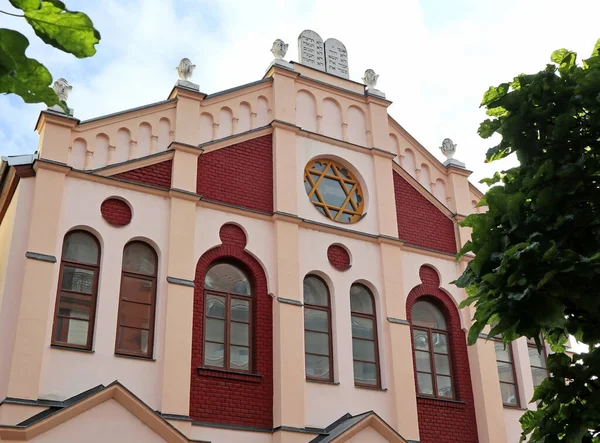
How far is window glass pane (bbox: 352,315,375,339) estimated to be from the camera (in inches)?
622

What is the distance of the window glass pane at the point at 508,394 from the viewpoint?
56.2ft

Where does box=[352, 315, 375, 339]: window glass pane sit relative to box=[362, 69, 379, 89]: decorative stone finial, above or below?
below

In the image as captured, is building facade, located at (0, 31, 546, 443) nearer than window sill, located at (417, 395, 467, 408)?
Yes

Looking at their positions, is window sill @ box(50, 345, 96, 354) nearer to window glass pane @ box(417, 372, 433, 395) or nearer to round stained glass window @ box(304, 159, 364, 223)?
round stained glass window @ box(304, 159, 364, 223)

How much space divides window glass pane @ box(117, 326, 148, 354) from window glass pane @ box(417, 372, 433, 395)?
5850mm

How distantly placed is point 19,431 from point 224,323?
4.26 meters

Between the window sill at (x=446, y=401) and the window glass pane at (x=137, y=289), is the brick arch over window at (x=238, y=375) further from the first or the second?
the window sill at (x=446, y=401)

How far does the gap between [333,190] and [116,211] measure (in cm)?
509

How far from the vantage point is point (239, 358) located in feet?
46.9

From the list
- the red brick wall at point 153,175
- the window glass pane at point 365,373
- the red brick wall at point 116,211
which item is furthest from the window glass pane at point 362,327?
the red brick wall at point 116,211

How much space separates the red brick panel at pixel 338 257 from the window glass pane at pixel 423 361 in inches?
94.1

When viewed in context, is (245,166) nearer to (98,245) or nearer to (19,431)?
(98,245)

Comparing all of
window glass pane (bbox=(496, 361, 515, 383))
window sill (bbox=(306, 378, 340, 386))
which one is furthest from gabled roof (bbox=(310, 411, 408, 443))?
window glass pane (bbox=(496, 361, 515, 383))

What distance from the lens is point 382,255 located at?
54.8ft
